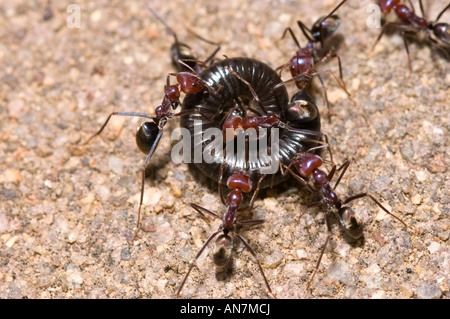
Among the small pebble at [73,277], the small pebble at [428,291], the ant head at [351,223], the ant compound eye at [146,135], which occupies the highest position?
the ant compound eye at [146,135]

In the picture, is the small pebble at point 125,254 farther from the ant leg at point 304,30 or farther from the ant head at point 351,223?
the ant leg at point 304,30

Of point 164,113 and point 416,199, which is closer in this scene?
point 416,199

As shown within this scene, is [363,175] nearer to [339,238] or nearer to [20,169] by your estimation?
[339,238]

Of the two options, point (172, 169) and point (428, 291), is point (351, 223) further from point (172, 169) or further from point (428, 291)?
point (172, 169)

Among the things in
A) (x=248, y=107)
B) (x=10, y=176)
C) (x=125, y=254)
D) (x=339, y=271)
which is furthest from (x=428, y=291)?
(x=10, y=176)

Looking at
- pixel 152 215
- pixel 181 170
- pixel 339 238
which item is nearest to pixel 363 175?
pixel 339 238

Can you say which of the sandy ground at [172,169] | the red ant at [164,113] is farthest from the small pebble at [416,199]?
the red ant at [164,113]
